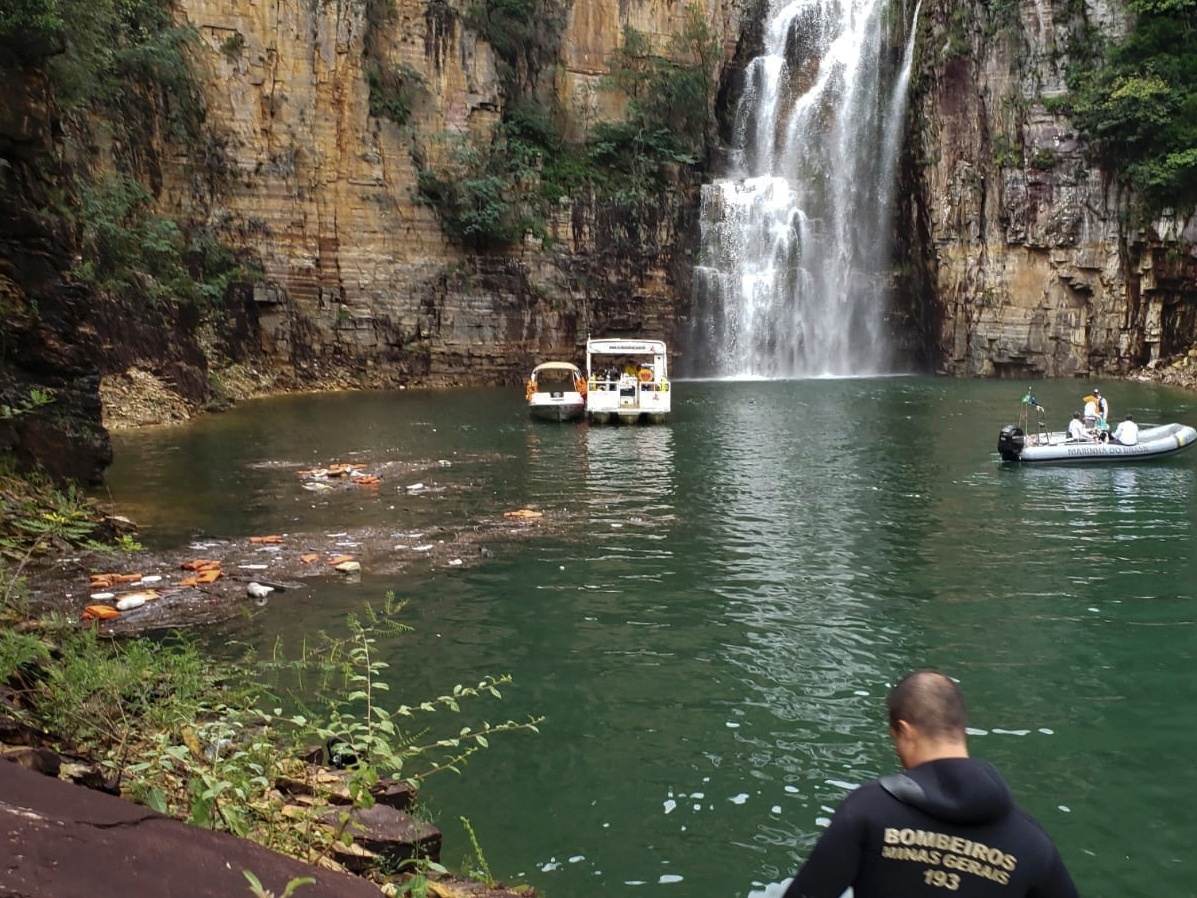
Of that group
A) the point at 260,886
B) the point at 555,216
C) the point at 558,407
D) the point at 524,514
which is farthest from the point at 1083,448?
the point at 555,216

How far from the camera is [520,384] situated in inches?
1832

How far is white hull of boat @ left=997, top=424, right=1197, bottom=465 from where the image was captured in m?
21.0

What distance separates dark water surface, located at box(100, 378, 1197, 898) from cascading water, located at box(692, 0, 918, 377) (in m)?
27.7

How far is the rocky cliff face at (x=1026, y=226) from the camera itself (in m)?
45.5

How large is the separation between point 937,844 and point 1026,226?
163 ft

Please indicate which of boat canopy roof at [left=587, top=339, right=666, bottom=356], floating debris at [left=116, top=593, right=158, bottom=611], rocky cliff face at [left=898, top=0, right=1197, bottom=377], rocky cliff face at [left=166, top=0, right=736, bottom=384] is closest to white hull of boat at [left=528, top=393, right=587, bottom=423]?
boat canopy roof at [left=587, top=339, right=666, bottom=356]

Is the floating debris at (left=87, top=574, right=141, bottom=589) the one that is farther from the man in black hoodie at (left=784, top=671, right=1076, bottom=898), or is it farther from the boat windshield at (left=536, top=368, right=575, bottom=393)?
the boat windshield at (left=536, top=368, right=575, bottom=393)

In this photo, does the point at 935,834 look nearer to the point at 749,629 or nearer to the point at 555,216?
the point at 749,629

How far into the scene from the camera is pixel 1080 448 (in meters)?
21.4

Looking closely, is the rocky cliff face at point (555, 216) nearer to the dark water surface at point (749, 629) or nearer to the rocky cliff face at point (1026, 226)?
the rocky cliff face at point (1026, 226)

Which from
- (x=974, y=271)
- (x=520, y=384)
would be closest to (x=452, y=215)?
(x=520, y=384)

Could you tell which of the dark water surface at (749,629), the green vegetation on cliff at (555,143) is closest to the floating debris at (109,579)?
the dark water surface at (749,629)

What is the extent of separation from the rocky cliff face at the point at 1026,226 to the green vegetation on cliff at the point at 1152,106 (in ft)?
3.85

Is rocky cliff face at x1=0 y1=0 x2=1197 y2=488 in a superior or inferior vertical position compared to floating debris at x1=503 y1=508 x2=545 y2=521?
superior
